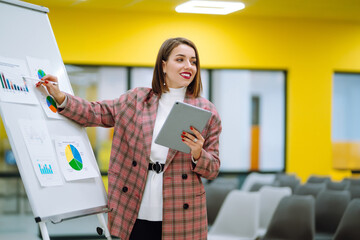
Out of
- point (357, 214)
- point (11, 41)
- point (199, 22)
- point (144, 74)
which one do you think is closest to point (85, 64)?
point (144, 74)

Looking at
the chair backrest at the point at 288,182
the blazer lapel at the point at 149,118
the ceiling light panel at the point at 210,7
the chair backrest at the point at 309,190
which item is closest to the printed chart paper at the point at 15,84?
the blazer lapel at the point at 149,118

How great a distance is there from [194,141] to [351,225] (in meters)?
2.10

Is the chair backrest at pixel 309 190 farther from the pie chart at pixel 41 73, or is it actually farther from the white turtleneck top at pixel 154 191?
the pie chart at pixel 41 73

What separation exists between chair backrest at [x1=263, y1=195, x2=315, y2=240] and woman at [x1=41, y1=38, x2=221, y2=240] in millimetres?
1962

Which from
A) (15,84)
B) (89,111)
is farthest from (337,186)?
(15,84)

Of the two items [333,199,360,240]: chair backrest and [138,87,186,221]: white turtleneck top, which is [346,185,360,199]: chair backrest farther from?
[138,87,186,221]: white turtleneck top

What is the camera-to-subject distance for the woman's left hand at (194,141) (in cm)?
255

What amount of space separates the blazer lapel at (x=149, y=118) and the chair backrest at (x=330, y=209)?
3.26 m

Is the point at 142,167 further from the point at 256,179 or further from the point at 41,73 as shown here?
the point at 256,179

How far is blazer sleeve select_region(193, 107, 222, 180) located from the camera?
2.61 metres

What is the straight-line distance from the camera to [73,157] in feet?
9.27

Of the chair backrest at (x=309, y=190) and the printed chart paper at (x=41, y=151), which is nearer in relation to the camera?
the printed chart paper at (x=41, y=151)

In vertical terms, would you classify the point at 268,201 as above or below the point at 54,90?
below

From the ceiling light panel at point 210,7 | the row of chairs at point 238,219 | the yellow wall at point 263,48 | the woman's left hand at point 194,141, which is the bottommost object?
the row of chairs at point 238,219
